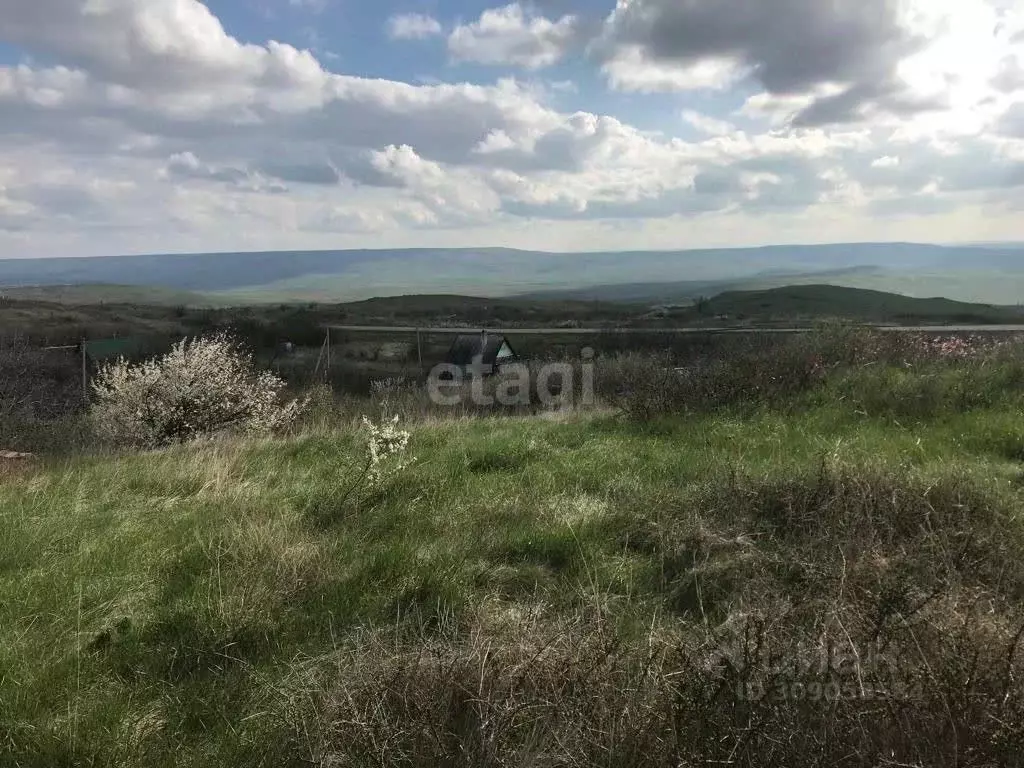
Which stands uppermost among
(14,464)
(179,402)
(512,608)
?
(179,402)

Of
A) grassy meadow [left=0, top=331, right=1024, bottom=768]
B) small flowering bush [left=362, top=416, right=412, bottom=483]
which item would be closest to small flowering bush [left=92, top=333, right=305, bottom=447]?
grassy meadow [left=0, top=331, right=1024, bottom=768]

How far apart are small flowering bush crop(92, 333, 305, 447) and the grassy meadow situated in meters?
3.03

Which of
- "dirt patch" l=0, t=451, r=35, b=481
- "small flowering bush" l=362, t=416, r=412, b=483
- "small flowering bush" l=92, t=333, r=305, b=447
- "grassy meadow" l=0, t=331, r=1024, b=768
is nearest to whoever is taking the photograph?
"grassy meadow" l=0, t=331, r=1024, b=768

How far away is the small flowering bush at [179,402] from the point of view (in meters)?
10.3

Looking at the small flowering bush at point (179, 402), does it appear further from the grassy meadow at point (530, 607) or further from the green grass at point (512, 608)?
the green grass at point (512, 608)

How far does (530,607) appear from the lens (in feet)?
11.6

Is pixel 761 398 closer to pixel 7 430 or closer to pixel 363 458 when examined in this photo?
pixel 363 458

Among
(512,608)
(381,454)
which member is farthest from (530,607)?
(381,454)

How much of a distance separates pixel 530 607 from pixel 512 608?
6.1 inches

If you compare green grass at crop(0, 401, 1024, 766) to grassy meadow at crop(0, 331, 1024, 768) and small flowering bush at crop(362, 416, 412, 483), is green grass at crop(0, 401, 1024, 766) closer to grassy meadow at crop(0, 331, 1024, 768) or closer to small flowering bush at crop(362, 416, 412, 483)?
grassy meadow at crop(0, 331, 1024, 768)

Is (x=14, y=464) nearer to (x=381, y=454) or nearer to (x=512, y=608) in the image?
(x=381, y=454)

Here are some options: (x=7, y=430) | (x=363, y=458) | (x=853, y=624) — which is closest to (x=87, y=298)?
(x=7, y=430)

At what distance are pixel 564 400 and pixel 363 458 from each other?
7.54 metres

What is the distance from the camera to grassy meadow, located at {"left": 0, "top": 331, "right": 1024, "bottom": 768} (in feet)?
8.11
